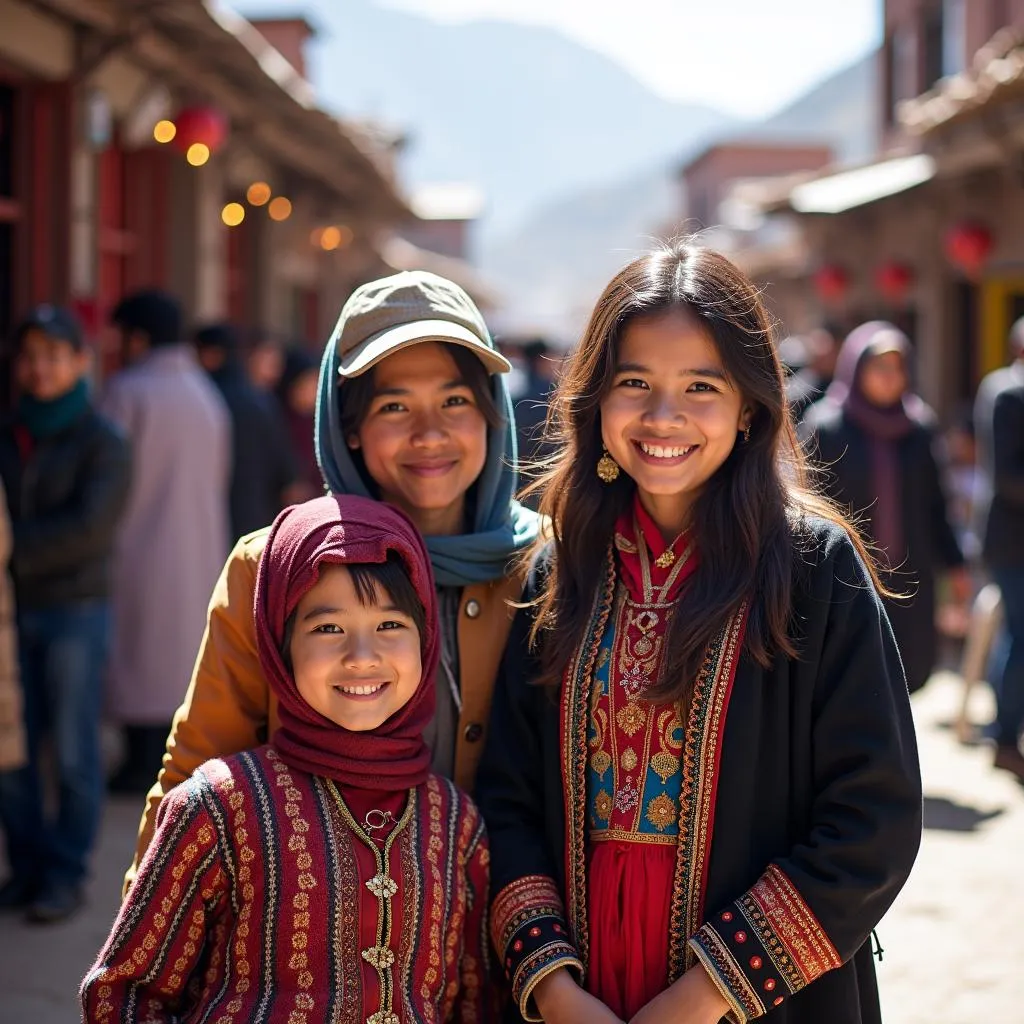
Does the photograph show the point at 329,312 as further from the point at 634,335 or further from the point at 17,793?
the point at 634,335

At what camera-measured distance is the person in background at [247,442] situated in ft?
20.2

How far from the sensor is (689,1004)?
1.96m

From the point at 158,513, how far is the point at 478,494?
3.26 m

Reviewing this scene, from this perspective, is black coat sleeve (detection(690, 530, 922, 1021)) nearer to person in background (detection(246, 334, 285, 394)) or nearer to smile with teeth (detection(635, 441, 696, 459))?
smile with teeth (detection(635, 441, 696, 459))

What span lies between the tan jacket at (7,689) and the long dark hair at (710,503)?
6.79ft

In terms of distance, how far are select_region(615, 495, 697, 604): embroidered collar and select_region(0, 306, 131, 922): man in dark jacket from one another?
2.50 metres

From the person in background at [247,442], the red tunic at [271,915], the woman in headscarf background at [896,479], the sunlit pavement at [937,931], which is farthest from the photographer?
the person in background at [247,442]

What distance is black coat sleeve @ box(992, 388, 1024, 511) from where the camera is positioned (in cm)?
577

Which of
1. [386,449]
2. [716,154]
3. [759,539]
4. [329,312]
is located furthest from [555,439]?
[716,154]

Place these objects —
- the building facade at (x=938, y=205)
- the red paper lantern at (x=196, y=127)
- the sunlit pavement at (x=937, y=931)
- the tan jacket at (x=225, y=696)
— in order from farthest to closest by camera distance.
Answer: the building facade at (x=938, y=205) → the red paper lantern at (x=196, y=127) → the sunlit pavement at (x=937, y=931) → the tan jacket at (x=225, y=696)

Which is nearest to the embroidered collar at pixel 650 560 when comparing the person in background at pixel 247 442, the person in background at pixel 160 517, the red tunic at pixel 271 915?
the red tunic at pixel 271 915

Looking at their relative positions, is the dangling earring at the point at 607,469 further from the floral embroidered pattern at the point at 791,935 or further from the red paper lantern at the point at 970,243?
the red paper lantern at the point at 970,243

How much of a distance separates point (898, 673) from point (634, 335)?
24.1 inches

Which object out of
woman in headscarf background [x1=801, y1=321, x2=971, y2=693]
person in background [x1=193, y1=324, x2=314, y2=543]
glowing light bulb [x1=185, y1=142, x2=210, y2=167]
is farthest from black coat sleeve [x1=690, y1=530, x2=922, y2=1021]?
glowing light bulb [x1=185, y1=142, x2=210, y2=167]
